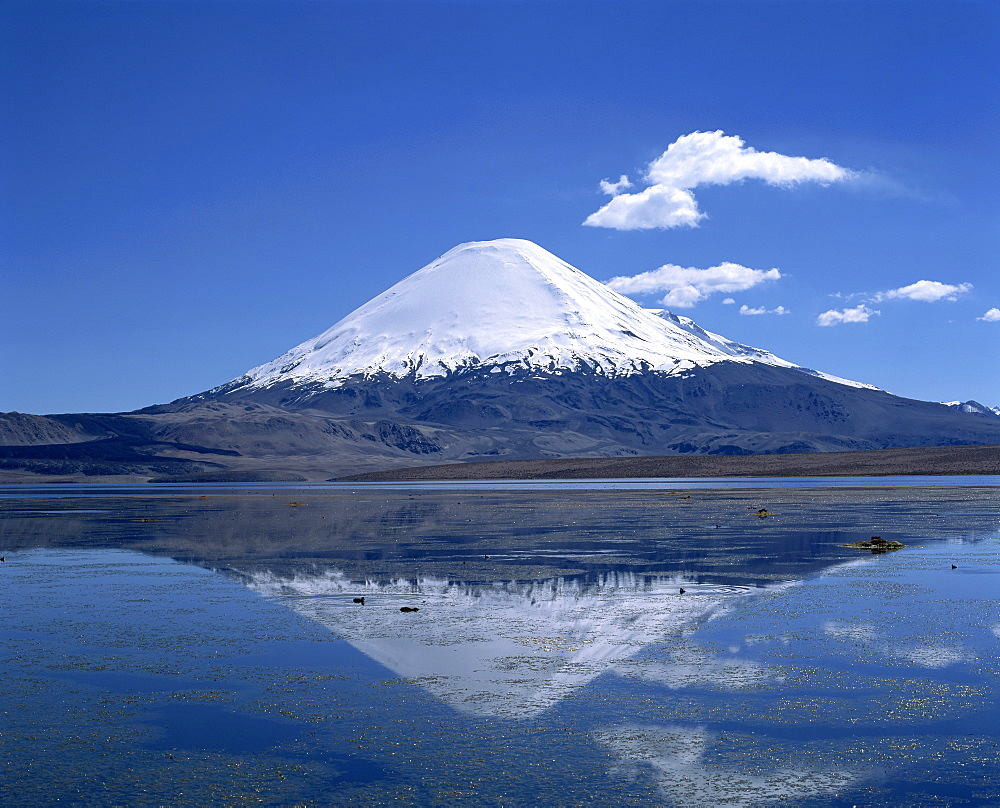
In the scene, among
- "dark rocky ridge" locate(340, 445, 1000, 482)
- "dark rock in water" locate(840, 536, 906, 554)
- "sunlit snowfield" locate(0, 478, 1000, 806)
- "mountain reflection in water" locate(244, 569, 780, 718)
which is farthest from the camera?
"dark rocky ridge" locate(340, 445, 1000, 482)

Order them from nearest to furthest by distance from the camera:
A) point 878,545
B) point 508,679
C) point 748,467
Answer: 1. point 508,679
2. point 878,545
3. point 748,467

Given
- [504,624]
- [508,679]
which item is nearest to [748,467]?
[504,624]

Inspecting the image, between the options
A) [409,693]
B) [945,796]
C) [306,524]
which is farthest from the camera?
[306,524]

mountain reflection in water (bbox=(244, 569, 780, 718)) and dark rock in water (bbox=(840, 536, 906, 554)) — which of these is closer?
mountain reflection in water (bbox=(244, 569, 780, 718))

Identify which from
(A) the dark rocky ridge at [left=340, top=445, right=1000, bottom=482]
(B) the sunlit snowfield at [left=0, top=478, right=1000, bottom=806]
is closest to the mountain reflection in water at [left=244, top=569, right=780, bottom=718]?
(B) the sunlit snowfield at [left=0, top=478, right=1000, bottom=806]

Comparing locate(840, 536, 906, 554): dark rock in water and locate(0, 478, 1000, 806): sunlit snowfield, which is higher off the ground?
locate(840, 536, 906, 554): dark rock in water

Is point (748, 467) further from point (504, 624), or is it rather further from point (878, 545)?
point (504, 624)

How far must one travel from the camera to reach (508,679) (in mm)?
14664

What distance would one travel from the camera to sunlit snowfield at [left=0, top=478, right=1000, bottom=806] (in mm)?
10555

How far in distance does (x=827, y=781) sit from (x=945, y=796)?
111 centimetres

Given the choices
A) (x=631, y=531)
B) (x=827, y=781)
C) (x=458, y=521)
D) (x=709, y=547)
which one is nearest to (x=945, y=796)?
(x=827, y=781)

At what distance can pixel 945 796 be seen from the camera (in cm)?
998

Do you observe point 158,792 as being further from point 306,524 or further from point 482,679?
point 306,524

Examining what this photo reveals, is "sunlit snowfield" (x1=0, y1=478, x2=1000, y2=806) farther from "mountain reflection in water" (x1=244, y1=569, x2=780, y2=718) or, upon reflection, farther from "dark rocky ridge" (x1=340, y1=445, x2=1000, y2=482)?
"dark rocky ridge" (x1=340, y1=445, x2=1000, y2=482)
